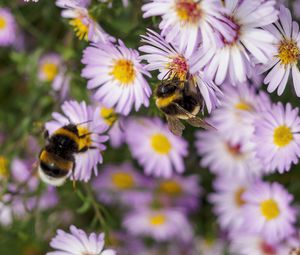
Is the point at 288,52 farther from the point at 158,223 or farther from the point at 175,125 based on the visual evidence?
the point at 158,223

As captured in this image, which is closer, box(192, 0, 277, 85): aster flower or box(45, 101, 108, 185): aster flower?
box(192, 0, 277, 85): aster flower

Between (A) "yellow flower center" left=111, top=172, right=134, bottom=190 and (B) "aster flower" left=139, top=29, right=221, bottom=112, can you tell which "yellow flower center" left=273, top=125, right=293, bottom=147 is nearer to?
(B) "aster flower" left=139, top=29, right=221, bottom=112

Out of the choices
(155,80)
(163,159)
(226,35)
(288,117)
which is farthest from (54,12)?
(226,35)

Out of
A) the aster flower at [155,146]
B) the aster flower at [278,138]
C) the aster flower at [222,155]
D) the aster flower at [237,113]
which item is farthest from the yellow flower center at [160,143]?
the aster flower at [278,138]

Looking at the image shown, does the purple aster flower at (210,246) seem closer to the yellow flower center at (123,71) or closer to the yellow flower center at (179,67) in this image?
the yellow flower center at (123,71)

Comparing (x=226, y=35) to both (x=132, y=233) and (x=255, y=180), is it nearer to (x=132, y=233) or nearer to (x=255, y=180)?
(x=255, y=180)

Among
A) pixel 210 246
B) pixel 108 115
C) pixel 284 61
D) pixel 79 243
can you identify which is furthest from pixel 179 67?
pixel 210 246

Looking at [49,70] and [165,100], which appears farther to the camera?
[49,70]

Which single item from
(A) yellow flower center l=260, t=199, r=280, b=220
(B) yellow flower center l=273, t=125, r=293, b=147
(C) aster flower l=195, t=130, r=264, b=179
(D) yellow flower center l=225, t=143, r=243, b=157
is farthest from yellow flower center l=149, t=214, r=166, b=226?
(B) yellow flower center l=273, t=125, r=293, b=147
